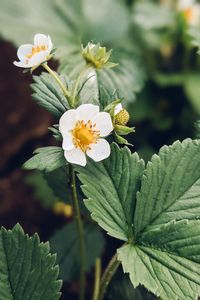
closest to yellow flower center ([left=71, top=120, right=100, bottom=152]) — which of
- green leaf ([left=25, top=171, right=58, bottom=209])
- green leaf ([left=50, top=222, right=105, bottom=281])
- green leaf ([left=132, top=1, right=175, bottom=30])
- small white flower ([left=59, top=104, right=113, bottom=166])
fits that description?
small white flower ([left=59, top=104, right=113, bottom=166])

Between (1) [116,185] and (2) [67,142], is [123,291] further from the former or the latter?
(2) [67,142]

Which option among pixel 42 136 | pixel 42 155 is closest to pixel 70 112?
pixel 42 155

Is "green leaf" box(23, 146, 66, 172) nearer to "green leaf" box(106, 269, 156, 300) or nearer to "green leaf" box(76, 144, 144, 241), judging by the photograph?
"green leaf" box(76, 144, 144, 241)

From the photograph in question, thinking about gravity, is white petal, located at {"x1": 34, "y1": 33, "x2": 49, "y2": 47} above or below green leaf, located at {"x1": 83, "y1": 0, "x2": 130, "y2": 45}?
below

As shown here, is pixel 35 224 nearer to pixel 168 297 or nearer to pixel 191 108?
pixel 191 108

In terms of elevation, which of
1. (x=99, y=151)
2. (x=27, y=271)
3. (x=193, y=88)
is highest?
(x=193, y=88)

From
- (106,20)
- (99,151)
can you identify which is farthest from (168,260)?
(106,20)

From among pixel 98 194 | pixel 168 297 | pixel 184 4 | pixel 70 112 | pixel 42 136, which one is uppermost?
pixel 184 4
